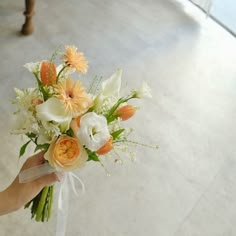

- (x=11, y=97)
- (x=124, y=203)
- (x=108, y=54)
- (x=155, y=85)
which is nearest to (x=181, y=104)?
(x=155, y=85)

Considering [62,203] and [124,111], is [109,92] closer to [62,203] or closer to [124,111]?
[124,111]

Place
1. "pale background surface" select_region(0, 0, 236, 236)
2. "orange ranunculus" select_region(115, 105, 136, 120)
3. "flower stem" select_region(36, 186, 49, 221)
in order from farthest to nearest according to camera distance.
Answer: "pale background surface" select_region(0, 0, 236, 236)
"flower stem" select_region(36, 186, 49, 221)
"orange ranunculus" select_region(115, 105, 136, 120)

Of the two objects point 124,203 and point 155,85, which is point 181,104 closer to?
point 155,85

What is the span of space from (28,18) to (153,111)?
34.5 inches

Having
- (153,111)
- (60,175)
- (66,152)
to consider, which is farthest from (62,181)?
(153,111)

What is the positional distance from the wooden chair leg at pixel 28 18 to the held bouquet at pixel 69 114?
1.30 meters

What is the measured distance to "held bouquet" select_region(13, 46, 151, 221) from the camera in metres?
0.93

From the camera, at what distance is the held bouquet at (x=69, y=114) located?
93cm

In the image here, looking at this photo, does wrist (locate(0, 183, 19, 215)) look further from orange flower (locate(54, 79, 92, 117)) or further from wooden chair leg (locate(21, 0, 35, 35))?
wooden chair leg (locate(21, 0, 35, 35))

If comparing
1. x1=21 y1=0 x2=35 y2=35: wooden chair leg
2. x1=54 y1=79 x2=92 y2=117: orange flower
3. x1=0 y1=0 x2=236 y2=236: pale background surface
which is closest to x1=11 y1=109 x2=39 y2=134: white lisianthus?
x1=54 y1=79 x2=92 y2=117: orange flower

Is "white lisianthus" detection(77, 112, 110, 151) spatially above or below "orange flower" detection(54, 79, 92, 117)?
below

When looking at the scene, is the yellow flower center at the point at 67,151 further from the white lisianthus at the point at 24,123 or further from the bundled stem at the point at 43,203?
the bundled stem at the point at 43,203

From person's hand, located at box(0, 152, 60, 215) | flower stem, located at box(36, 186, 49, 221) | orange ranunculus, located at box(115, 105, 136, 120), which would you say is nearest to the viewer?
orange ranunculus, located at box(115, 105, 136, 120)

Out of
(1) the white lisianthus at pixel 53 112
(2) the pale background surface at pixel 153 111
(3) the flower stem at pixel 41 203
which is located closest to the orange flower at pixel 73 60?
(1) the white lisianthus at pixel 53 112
